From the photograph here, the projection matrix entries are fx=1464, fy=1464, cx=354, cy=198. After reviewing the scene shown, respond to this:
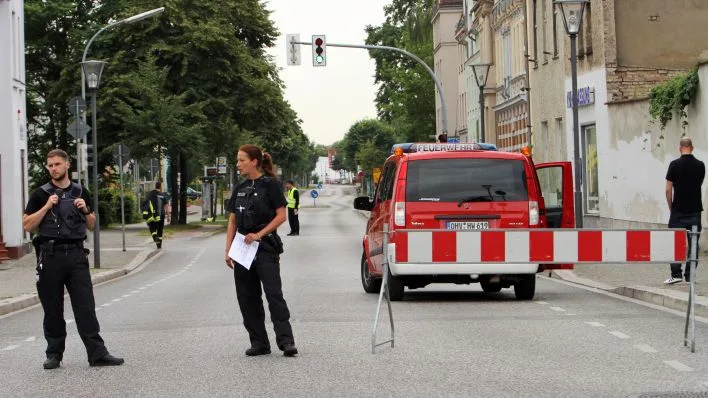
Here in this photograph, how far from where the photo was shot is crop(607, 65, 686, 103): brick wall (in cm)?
3775

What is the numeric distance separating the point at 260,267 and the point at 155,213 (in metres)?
30.1

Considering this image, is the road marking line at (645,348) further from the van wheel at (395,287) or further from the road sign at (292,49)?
the road sign at (292,49)

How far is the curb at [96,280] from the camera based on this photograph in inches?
771

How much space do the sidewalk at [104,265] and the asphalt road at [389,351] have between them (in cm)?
140

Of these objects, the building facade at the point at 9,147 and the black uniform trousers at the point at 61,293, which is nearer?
the black uniform trousers at the point at 61,293

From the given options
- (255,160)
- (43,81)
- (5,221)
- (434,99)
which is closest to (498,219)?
(255,160)

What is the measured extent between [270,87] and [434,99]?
3848cm

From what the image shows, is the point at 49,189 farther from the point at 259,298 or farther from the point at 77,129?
the point at 77,129

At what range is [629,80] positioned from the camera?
37844 mm

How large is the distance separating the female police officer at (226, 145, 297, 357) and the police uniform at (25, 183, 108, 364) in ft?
3.81

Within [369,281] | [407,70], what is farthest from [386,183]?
[407,70]

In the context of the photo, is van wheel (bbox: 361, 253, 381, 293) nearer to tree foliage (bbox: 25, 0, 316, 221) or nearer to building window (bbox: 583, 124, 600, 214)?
building window (bbox: 583, 124, 600, 214)

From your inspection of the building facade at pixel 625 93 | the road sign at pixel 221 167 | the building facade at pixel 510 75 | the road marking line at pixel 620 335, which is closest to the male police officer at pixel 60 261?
the road marking line at pixel 620 335

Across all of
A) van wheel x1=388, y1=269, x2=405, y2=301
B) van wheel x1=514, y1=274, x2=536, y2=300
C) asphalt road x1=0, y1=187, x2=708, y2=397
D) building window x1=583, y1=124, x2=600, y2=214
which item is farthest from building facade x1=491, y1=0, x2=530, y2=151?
asphalt road x1=0, y1=187, x2=708, y2=397
